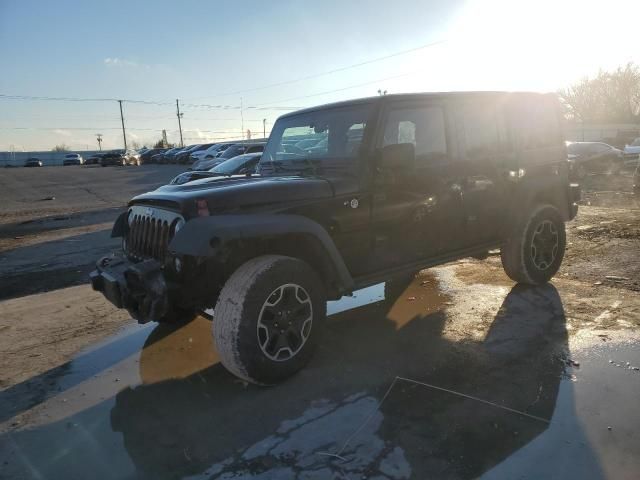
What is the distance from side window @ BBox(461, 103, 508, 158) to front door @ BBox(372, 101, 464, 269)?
0.25 m

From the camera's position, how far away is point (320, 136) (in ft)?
13.7

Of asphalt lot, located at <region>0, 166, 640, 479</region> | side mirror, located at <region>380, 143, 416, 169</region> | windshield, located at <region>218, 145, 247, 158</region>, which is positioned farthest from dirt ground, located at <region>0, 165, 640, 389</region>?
windshield, located at <region>218, 145, 247, 158</region>

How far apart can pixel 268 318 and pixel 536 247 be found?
3.41 meters

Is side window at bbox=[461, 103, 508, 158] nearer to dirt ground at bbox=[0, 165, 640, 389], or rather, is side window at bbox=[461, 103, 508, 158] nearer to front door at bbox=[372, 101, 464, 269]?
front door at bbox=[372, 101, 464, 269]

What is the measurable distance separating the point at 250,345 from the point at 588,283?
4156 mm

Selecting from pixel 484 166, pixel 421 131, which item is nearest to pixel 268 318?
pixel 421 131

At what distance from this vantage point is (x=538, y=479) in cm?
229

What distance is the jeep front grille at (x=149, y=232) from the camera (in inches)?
132

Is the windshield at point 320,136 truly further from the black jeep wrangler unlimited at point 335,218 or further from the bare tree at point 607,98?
the bare tree at point 607,98

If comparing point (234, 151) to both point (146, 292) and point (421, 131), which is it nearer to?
point (421, 131)

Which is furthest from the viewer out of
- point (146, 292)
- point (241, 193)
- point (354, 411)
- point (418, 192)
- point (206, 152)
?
point (206, 152)

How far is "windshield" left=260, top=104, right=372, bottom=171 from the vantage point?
3.91 meters

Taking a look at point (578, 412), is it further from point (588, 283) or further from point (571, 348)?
point (588, 283)

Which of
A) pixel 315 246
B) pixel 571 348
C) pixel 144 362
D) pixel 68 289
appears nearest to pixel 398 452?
pixel 315 246
